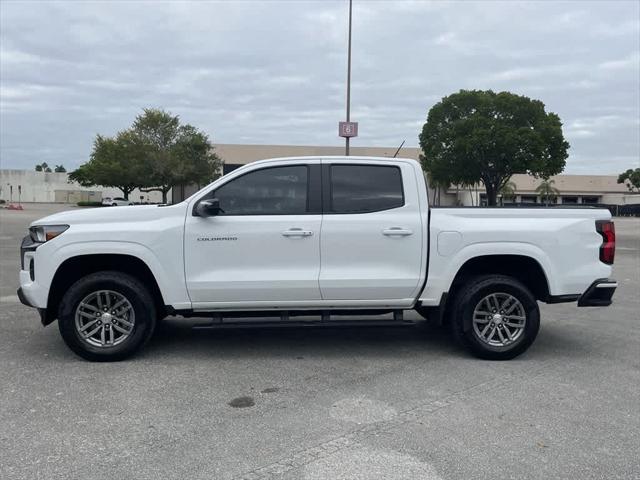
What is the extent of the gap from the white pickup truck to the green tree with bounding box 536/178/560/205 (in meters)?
89.6

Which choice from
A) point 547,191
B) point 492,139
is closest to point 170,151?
point 492,139

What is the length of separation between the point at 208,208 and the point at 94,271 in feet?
4.61

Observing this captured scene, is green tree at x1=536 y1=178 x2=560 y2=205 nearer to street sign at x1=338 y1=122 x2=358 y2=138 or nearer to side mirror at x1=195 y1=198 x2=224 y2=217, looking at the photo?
street sign at x1=338 y1=122 x2=358 y2=138

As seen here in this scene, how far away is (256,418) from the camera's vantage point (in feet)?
14.5

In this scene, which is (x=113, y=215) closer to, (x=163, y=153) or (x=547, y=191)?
(x=163, y=153)

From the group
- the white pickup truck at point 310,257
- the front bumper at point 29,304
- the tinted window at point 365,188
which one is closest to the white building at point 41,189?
the front bumper at point 29,304

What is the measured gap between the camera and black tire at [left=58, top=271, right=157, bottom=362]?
558 cm

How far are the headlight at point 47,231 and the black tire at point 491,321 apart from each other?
3.92 metres

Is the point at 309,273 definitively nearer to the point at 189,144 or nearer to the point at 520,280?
the point at 520,280

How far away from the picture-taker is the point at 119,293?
5641 mm

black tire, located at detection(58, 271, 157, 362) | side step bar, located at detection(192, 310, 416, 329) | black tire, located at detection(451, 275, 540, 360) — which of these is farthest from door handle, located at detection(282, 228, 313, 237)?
black tire, located at detection(451, 275, 540, 360)

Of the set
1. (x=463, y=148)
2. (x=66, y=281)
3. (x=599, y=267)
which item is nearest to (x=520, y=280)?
(x=599, y=267)

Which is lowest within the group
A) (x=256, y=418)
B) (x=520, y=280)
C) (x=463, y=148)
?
(x=256, y=418)

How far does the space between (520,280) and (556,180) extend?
100 metres
